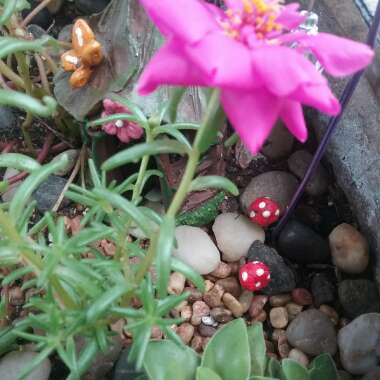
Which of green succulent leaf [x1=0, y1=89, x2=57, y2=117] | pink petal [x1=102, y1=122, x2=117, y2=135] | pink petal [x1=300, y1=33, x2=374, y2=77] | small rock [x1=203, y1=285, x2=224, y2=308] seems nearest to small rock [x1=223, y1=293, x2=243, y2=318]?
small rock [x1=203, y1=285, x2=224, y2=308]

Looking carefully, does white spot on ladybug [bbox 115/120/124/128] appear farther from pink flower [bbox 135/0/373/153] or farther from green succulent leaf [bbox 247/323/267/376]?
pink flower [bbox 135/0/373/153]

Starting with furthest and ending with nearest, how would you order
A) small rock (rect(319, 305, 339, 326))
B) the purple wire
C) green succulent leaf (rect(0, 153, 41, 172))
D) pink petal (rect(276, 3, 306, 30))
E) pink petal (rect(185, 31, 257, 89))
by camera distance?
1. small rock (rect(319, 305, 339, 326))
2. the purple wire
3. green succulent leaf (rect(0, 153, 41, 172))
4. pink petal (rect(276, 3, 306, 30))
5. pink petal (rect(185, 31, 257, 89))

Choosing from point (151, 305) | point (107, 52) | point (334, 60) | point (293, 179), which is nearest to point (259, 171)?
point (293, 179)

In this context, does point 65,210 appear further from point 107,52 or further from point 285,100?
point 285,100

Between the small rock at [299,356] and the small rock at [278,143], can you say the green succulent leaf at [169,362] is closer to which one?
the small rock at [299,356]

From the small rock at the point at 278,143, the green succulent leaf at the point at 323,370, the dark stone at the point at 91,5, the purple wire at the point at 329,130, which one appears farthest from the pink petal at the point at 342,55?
the dark stone at the point at 91,5

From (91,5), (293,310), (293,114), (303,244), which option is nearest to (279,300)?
(293,310)
